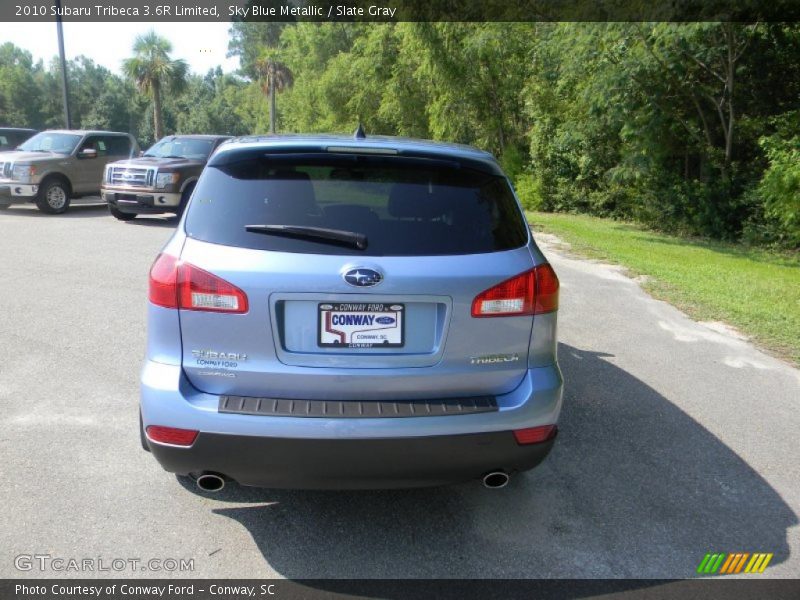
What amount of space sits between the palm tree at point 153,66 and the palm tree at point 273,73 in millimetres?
10479

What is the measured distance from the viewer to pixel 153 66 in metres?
53.1

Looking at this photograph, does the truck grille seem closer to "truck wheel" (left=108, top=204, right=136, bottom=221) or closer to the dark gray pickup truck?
the dark gray pickup truck

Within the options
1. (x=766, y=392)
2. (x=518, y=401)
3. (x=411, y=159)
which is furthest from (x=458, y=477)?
(x=766, y=392)

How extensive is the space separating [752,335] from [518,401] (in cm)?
561

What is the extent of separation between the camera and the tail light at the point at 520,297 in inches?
121

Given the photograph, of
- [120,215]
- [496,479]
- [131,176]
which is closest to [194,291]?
[496,479]

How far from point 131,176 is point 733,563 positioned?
14.3m

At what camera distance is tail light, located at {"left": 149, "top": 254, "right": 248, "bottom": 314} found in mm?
2945

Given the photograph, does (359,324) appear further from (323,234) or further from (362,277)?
(323,234)

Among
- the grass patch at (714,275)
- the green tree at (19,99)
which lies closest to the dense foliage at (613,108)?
the grass patch at (714,275)

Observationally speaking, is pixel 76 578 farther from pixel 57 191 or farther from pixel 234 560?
pixel 57 191

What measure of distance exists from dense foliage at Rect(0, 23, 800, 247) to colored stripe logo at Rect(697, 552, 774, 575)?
11.7 metres

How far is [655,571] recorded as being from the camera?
125 inches

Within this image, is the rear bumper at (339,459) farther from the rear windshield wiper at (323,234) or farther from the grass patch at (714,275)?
the grass patch at (714,275)
